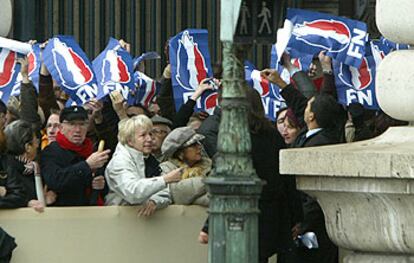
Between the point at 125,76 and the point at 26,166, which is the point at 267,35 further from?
the point at 125,76

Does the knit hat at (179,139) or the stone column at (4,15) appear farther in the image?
the knit hat at (179,139)

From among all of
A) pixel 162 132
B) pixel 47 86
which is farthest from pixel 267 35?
pixel 47 86

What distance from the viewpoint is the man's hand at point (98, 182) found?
13867 millimetres

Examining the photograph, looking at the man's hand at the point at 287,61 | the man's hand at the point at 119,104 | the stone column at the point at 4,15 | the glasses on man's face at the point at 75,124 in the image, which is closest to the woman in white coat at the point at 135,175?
the glasses on man's face at the point at 75,124

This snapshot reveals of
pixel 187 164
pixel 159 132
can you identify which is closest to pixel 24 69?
pixel 159 132

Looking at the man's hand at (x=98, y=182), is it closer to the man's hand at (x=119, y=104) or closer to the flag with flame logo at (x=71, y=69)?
the man's hand at (x=119, y=104)

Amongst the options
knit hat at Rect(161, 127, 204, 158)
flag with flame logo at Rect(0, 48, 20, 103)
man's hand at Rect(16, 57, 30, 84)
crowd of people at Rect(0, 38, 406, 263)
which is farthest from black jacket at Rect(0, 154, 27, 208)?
flag with flame logo at Rect(0, 48, 20, 103)

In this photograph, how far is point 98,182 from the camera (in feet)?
45.6

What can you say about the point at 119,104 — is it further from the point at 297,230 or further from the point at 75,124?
the point at 297,230

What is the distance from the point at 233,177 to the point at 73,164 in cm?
250

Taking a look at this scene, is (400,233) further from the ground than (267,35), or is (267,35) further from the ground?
(267,35)

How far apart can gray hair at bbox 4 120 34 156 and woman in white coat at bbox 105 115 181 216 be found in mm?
605

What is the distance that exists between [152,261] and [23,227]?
0.95 meters

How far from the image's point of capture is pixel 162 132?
609 inches
